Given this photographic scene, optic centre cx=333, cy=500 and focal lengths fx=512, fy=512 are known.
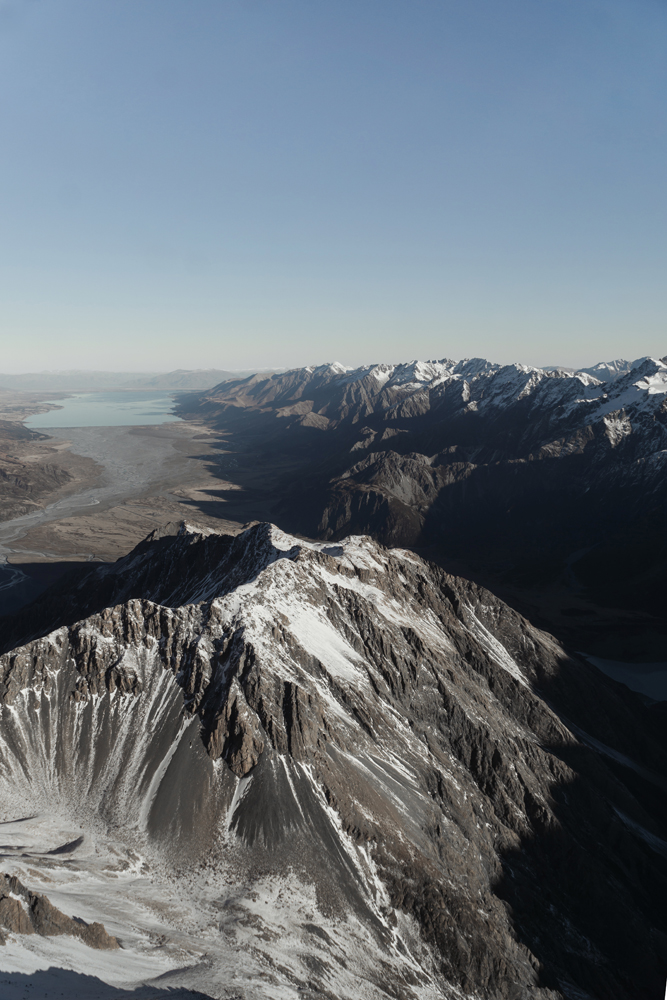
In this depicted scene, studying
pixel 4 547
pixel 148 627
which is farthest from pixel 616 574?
pixel 4 547

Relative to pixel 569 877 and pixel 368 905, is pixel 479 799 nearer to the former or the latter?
pixel 569 877

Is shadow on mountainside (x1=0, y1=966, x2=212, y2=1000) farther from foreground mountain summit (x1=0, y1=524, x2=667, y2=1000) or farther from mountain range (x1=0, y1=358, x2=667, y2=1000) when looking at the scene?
foreground mountain summit (x1=0, y1=524, x2=667, y2=1000)

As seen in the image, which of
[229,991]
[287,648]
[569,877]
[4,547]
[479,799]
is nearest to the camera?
[229,991]

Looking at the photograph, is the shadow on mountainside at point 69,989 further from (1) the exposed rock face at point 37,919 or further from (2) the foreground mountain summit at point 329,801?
(1) the exposed rock face at point 37,919

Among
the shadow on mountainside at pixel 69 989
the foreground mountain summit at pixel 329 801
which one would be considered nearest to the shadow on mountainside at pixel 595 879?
the foreground mountain summit at pixel 329 801

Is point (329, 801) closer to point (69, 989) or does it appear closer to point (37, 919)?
point (69, 989)

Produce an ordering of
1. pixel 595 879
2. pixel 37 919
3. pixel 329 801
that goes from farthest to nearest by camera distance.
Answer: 1. pixel 595 879
2. pixel 329 801
3. pixel 37 919

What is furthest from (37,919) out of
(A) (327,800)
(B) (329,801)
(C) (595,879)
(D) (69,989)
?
(C) (595,879)

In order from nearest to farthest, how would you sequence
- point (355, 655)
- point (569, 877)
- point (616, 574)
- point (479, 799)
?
point (569, 877)
point (479, 799)
point (355, 655)
point (616, 574)

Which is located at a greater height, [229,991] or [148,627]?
[148,627]
